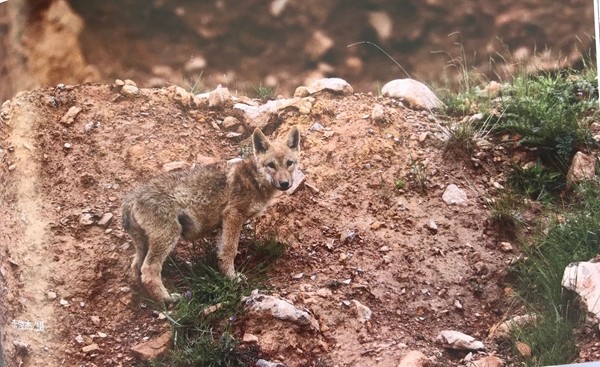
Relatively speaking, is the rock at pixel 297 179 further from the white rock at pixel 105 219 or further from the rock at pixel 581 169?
the rock at pixel 581 169

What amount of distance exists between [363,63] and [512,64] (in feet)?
1.91

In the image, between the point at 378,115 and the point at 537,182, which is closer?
the point at 537,182

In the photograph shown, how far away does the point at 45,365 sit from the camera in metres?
3.45

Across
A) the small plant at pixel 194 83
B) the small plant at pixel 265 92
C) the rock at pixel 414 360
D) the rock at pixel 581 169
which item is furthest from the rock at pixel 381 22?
the rock at pixel 414 360

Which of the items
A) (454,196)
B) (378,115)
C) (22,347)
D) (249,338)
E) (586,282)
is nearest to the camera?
(586,282)

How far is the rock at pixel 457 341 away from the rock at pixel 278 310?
46 centimetres

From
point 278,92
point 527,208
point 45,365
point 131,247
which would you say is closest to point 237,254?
point 131,247

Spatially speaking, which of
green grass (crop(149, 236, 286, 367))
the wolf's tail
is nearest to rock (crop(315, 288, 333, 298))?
green grass (crop(149, 236, 286, 367))

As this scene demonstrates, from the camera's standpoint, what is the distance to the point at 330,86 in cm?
345

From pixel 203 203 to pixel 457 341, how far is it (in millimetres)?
1094

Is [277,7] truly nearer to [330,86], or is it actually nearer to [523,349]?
[330,86]

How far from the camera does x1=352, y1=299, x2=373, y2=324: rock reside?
3203mm

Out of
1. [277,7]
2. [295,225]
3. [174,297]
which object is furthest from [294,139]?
[174,297]

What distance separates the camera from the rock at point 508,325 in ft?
10.2
